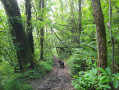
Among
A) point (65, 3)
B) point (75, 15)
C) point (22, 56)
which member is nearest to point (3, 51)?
point (22, 56)

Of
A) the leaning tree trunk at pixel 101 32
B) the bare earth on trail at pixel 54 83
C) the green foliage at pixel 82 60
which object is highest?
the leaning tree trunk at pixel 101 32

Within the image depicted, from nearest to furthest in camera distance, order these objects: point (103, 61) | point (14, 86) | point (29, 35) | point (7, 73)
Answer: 1. point (103, 61)
2. point (14, 86)
3. point (7, 73)
4. point (29, 35)

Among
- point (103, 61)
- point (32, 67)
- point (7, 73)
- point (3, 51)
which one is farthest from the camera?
point (32, 67)

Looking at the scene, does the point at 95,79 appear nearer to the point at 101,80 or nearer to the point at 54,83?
the point at 101,80

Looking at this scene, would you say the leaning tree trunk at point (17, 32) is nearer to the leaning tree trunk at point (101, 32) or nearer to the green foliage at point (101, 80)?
the green foliage at point (101, 80)

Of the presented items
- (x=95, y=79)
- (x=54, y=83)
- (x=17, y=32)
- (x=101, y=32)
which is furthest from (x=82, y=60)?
(x=17, y=32)

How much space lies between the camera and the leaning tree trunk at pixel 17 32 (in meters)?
5.46

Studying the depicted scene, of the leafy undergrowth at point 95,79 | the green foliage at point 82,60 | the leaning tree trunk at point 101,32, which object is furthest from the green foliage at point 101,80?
the green foliage at point 82,60

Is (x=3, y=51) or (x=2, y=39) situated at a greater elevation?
(x=2, y=39)

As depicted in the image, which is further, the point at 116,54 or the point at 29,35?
the point at 29,35

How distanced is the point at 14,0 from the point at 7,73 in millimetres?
5187

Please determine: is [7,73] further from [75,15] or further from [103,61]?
[75,15]

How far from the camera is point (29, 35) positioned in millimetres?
7348

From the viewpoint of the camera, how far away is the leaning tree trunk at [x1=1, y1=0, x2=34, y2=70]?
5.46m
